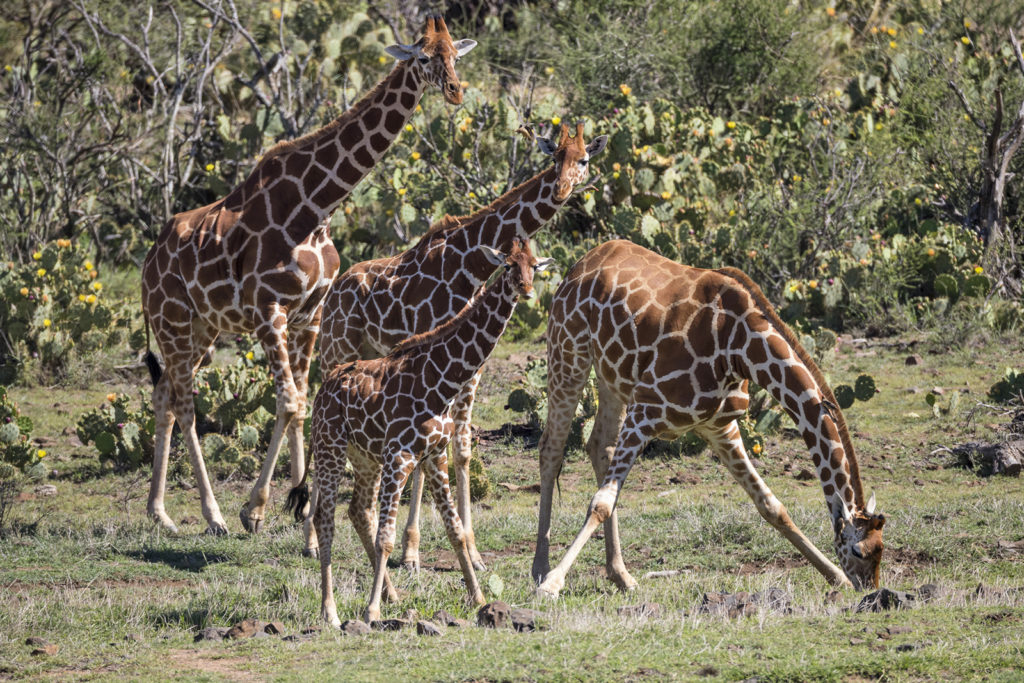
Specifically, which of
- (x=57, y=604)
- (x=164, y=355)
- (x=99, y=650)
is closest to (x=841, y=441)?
(x=99, y=650)

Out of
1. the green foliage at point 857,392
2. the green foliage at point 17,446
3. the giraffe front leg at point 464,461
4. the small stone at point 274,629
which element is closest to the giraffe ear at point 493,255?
the giraffe front leg at point 464,461

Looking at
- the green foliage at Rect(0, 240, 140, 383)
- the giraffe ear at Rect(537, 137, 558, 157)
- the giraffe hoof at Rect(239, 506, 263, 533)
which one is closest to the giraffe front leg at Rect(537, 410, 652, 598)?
the giraffe ear at Rect(537, 137, 558, 157)

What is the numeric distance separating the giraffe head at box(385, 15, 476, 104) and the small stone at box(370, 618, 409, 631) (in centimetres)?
400

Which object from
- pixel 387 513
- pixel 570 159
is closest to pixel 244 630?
pixel 387 513

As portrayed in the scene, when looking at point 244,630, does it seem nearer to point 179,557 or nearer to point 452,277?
point 179,557

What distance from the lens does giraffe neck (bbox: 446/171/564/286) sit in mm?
9367

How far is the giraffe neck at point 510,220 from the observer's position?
30.7 feet

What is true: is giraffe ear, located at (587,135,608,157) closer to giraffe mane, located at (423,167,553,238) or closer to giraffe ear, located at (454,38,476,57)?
giraffe mane, located at (423,167,553,238)

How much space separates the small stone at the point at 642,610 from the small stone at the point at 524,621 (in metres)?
0.63

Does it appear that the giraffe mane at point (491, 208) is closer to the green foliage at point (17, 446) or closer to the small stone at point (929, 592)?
the small stone at point (929, 592)

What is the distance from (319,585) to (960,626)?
4.38m

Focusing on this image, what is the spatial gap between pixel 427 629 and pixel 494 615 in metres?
0.43

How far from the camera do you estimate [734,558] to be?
9586 mm

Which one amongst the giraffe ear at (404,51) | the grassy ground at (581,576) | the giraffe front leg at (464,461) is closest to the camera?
the grassy ground at (581,576)
